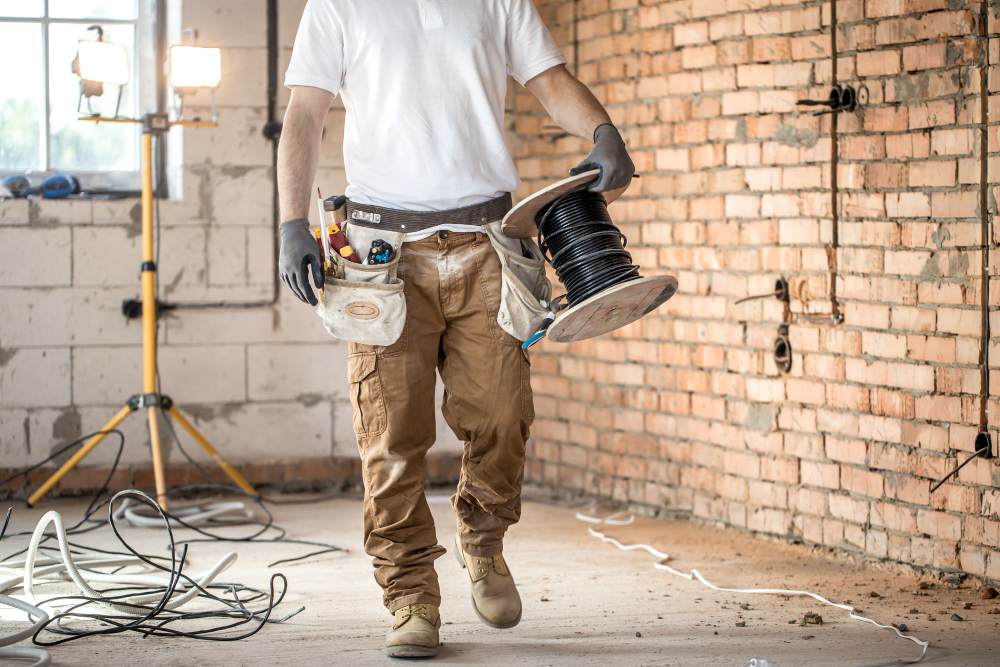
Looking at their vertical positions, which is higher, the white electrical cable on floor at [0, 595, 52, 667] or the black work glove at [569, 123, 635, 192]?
the black work glove at [569, 123, 635, 192]

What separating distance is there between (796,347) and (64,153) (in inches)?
117

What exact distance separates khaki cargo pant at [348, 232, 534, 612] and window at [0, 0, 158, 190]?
8.49 ft

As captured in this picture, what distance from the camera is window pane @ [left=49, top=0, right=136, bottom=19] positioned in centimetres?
491

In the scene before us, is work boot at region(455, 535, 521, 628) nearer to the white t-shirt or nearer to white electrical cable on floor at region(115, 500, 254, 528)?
the white t-shirt

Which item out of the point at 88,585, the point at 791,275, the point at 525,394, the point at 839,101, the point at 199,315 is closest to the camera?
the point at 525,394

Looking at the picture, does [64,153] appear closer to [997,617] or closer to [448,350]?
[448,350]

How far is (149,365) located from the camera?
14.6 feet

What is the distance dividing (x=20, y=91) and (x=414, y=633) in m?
3.17

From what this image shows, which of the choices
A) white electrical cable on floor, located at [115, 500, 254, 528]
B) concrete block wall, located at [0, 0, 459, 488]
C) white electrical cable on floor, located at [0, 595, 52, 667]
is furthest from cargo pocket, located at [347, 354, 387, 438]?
concrete block wall, located at [0, 0, 459, 488]

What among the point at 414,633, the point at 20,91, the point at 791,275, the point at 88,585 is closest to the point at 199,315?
the point at 20,91

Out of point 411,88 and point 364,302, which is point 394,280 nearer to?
point 364,302

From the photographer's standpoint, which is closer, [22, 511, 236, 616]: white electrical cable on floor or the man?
the man

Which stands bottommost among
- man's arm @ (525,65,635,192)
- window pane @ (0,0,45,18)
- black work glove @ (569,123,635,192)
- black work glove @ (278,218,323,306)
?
black work glove @ (278,218,323,306)

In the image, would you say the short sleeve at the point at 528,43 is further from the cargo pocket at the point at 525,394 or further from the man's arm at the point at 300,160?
the cargo pocket at the point at 525,394
